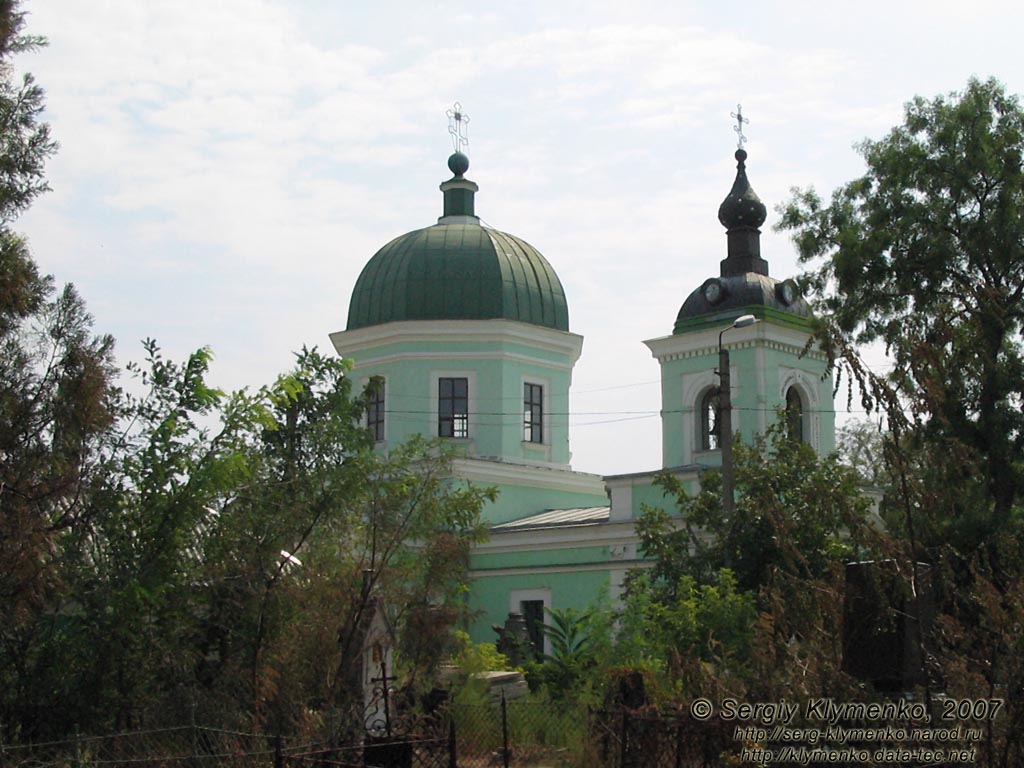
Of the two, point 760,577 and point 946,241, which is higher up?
point 946,241

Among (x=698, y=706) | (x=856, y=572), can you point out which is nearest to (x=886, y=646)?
(x=856, y=572)

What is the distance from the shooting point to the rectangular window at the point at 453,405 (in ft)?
103

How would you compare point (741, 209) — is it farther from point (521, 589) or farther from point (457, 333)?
point (521, 589)

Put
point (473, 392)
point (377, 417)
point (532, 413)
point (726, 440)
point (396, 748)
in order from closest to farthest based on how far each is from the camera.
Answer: point (396, 748) < point (726, 440) < point (473, 392) < point (377, 417) < point (532, 413)

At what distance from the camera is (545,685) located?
62.1 feet

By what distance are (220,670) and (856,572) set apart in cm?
725

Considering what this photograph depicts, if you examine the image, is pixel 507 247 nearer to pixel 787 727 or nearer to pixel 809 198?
pixel 809 198

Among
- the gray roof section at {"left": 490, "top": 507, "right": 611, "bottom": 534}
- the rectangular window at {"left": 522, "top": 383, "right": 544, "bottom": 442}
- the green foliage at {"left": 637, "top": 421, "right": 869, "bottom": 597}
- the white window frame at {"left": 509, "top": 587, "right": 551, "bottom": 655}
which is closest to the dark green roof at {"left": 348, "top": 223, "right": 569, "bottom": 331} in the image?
the rectangular window at {"left": 522, "top": 383, "right": 544, "bottom": 442}

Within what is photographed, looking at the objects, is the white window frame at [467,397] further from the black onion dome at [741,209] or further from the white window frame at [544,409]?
the black onion dome at [741,209]

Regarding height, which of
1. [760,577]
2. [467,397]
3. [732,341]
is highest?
[732,341]

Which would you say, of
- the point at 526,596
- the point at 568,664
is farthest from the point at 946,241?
the point at 526,596

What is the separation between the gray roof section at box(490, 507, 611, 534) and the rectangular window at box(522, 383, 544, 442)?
170 cm

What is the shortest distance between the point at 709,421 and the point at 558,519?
146 inches

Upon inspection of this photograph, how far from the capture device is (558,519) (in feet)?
99.6
